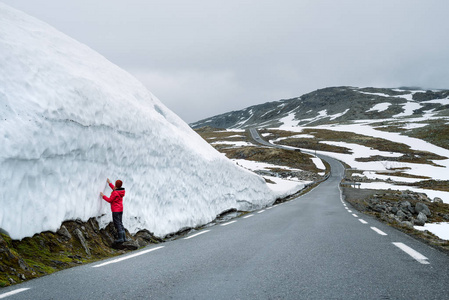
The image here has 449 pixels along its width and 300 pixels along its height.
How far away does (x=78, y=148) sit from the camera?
801 centimetres

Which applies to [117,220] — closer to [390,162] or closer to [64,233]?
[64,233]

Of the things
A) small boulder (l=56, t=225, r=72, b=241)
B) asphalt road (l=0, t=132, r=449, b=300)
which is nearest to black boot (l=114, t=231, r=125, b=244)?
small boulder (l=56, t=225, r=72, b=241)

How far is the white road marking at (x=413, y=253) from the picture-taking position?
5042 millimetres

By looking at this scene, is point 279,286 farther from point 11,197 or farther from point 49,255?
point 11,197

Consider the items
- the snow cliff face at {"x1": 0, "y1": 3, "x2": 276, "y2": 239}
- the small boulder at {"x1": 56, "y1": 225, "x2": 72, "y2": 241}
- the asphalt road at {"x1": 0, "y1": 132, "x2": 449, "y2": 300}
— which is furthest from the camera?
the small boulder at {"x1": 56, "y1": 225, "x2": 72, "y2": 241}

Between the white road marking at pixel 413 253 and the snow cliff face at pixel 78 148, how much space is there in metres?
6.57

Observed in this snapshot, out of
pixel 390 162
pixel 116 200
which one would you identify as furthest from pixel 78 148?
pixel 390 162

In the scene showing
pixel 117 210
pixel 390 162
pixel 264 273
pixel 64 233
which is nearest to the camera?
pixel 264 273

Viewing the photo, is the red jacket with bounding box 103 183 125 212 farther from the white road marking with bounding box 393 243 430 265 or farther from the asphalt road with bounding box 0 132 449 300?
the white road marking with bounding box 393 243 430 265

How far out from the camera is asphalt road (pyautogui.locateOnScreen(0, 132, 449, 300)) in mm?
3685

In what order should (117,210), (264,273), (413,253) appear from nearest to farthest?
(264,273) < (413,253) < (117,210)

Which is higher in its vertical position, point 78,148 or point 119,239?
point 78,148

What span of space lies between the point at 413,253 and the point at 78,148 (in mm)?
7875

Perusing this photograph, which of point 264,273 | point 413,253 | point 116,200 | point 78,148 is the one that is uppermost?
point 78,148
